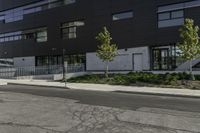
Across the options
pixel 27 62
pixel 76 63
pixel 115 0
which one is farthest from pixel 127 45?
pixel 27 62

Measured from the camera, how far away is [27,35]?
155 feet

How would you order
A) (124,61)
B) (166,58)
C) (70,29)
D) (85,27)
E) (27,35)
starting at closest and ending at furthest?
(166,58)
(124,61)
(85,27)
(70,29)
(27,35)

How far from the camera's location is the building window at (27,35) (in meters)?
44.8

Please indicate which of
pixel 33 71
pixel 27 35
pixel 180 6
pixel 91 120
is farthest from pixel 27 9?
pixel 91 120

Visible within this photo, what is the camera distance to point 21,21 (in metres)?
48.1

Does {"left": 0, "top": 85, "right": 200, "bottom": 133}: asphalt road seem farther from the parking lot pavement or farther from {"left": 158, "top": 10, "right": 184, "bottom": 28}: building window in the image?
{"left": 158, "top": 10, "right": 184, "bottom": 28}: building window

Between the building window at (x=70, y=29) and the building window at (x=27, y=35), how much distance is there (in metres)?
4.28

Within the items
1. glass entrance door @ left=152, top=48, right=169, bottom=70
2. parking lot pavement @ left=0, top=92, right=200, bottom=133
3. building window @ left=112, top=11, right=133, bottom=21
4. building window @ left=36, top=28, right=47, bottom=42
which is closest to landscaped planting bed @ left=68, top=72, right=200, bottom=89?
glass entrance door @ left=152, top=48, right=169, bottom=70

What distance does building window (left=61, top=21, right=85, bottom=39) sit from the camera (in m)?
39.2

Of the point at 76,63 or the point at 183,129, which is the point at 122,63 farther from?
the point at 183,129

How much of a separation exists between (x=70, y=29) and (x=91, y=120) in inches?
1242

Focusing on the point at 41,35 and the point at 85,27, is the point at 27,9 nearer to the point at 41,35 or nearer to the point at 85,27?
the point at 41,35

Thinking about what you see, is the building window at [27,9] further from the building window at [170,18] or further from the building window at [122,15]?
the building window at [170,18]

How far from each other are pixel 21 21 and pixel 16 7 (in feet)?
9.32
